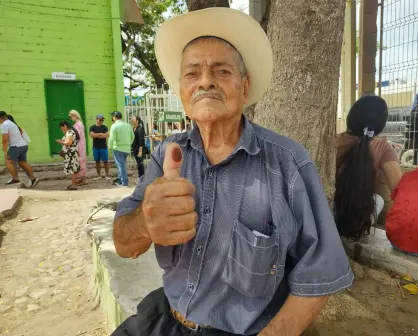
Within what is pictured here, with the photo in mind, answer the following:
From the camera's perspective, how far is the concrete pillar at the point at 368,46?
5352mm

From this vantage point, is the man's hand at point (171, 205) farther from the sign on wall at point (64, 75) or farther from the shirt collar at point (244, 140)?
the sign on wall at point (64, 75)

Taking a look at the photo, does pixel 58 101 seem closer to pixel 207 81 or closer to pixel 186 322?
pixel 207 81

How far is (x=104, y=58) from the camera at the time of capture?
11.1 metres

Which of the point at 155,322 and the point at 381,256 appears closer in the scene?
the point at 155,322

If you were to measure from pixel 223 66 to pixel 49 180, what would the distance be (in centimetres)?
888

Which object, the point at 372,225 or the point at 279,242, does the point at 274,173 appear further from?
the point at 372,225

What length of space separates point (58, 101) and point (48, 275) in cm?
806

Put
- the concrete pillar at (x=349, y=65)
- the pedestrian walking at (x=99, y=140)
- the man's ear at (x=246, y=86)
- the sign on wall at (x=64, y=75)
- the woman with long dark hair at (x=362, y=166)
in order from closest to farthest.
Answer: the man's ear at (x=246, y=86), the woman with long dark hair at (x=362, y=166), the concrete pillar at (x=349, y=65), the pedestrian walking at (x=99, y=140), the sign on wall at (x=64, y=75)

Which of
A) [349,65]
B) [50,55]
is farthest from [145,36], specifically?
[349,65]

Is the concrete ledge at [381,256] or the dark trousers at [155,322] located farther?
the concrete ledge at [381,256]

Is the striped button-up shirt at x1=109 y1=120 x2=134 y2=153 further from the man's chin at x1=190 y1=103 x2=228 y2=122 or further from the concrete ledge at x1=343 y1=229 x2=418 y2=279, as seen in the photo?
the man's chin at x1=190 y1=103 x2=228 y2=122

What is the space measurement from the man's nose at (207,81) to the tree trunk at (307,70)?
1092 millimetres

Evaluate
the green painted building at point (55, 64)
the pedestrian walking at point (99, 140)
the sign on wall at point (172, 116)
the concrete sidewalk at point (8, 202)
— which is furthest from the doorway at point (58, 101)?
the concrete sidewalk at point (8, 202)

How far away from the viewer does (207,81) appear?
137 centimetres
